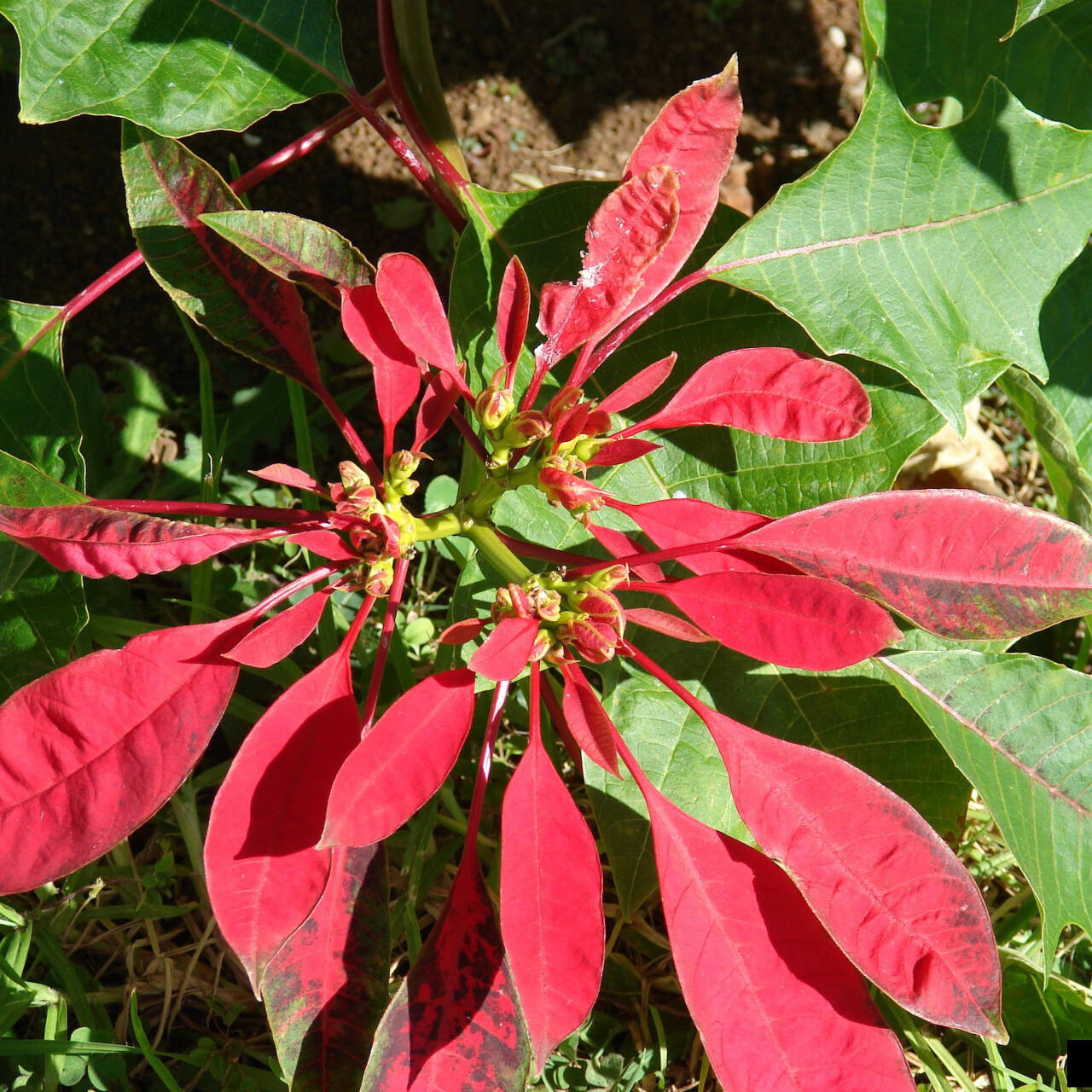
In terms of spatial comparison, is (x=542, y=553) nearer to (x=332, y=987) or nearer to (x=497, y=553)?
(x=497, y=553)

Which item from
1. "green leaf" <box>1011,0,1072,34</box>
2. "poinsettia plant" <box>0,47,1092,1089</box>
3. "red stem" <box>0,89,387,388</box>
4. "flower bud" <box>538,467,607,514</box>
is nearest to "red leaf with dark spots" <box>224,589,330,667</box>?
"poinsettia plant" <box>0,47,1092,1089</box>

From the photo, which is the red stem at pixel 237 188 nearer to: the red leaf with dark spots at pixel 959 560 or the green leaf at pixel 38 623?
the green leaf at pixel 38 623

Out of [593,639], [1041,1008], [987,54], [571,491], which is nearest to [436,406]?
[571,491]

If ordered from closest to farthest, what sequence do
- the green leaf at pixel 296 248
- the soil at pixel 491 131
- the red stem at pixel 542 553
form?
the green leaf at pixel 296 248 → the red stem at pixel 542 553 → the soil at pixel 491 131

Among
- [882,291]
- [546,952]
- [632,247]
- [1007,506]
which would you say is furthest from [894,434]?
[546,952]

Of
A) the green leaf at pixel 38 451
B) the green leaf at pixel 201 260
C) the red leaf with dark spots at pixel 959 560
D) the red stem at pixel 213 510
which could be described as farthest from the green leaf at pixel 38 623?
the red leaf with dark spots at pixel 959 560
